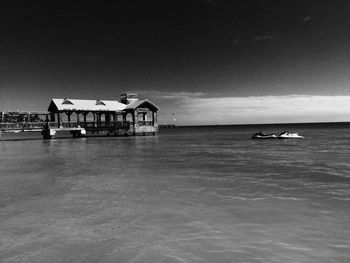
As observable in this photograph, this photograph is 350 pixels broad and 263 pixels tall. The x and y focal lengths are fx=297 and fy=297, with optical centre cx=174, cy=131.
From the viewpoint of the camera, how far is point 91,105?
44.4 meters

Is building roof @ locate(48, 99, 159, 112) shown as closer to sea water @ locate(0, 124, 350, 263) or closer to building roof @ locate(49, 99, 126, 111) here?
building roof @ locate(49, 99, 126, 111)

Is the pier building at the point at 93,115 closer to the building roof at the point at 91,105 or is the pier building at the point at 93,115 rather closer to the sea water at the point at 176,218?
the building roof at the point at 91,105

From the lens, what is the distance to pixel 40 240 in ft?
18.5

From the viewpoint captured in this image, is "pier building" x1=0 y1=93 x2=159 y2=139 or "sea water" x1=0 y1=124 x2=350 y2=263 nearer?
"sea water" x1=0 y1=124 x2=350 y2=263

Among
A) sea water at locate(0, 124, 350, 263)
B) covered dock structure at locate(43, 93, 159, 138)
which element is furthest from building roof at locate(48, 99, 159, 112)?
sea water at locate(0, 124, 350, 263)

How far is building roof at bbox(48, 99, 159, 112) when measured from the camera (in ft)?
135

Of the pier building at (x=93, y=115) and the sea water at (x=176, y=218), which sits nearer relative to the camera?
the sea water at (x=176, y=218)

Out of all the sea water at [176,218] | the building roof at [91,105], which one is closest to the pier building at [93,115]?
the building roof at [91,105]

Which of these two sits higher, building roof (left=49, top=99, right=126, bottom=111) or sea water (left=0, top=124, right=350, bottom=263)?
building roof (left=49, top=99, right=126, bottom=111)

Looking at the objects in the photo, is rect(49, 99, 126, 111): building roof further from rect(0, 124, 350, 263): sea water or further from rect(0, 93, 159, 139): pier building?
rect(0, 124, 350, 263): sea water

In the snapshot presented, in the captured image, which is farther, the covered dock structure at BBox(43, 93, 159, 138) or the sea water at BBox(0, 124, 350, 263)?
the covered dock structure at BBox(43, 93, 159, 138)

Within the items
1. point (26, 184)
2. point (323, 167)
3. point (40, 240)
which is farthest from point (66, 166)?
point (323, 167)

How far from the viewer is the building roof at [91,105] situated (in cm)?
4118

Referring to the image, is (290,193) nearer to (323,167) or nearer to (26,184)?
(323,167)
